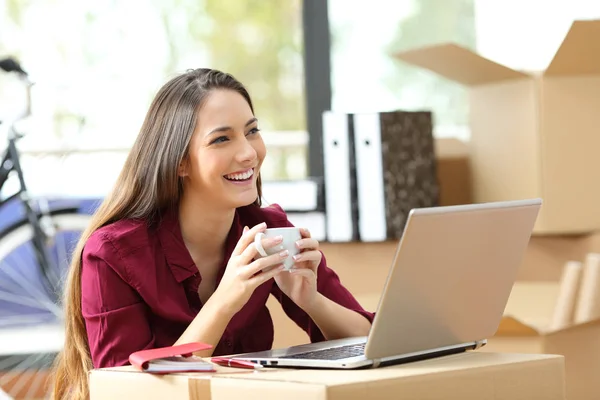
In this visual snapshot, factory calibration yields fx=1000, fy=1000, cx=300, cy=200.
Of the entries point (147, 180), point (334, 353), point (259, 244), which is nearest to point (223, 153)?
point (147, 180)

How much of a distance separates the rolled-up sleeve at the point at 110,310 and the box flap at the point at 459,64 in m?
1.18

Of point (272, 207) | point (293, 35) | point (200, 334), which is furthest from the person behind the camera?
point (293, 35)

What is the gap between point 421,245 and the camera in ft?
3.67

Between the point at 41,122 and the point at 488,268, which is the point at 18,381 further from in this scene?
the point at 488,268

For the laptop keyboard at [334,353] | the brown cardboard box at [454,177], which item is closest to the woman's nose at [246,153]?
the laptop keyboard at [334,353]

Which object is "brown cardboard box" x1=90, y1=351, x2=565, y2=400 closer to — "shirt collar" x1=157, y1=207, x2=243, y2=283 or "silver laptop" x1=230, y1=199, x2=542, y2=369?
"silver laptop" x1=230, y1=199, x2=542, y2=369

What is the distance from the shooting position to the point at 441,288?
3.90 feet

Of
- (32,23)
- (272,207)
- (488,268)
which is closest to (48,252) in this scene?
(32,23)

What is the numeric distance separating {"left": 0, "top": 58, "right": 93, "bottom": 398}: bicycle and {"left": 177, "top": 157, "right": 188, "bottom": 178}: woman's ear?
144 cm

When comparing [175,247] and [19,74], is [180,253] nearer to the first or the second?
[175,247]

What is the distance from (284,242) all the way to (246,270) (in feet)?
0.24

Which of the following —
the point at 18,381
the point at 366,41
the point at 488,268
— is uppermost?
the point at 366,41

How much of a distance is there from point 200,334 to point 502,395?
46 cm

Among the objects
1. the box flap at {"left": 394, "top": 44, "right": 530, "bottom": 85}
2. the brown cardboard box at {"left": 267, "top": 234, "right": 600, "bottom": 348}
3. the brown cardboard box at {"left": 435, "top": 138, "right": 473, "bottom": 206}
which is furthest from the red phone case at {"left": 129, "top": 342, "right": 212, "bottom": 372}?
the brown cardboard box at {"left": 435, "top": 138, "right": 473, "bottom": 206}
